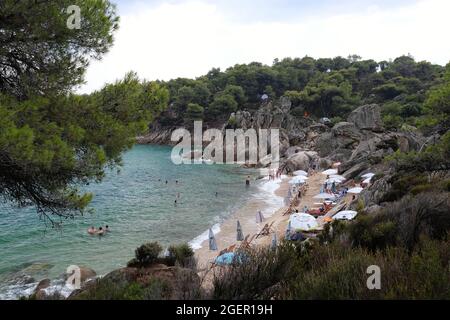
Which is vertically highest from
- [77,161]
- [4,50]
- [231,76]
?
[231,76]

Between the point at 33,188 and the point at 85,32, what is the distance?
3.99 m

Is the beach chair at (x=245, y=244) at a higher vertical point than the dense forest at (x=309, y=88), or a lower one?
lower

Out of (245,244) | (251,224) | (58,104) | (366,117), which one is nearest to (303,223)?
(245,244)

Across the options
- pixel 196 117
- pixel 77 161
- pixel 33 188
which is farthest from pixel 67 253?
pixel 196 117

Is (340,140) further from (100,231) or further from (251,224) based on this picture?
(100,231)

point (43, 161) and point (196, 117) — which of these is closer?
point (43, 161)

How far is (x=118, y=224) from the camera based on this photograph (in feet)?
91.5

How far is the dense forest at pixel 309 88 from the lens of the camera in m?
84.8

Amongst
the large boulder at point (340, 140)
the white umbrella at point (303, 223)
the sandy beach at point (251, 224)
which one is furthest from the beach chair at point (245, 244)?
the large boulder at point (340, 140)

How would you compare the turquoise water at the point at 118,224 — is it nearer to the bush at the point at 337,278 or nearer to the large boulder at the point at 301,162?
the large boulder at the point at 301,162

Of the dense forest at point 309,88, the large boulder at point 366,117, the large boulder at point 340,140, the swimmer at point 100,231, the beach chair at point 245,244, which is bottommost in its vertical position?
the swimmer at point 100,231

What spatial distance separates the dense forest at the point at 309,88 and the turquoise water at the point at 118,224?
46.2 m
